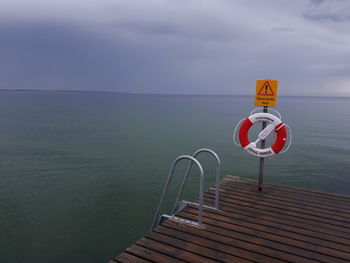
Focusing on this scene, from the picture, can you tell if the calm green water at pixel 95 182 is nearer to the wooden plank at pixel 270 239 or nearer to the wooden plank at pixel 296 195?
the wooden plank at pixel 296 195

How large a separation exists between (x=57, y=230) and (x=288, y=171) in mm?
6697

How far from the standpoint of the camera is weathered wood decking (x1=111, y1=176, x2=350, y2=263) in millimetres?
2359

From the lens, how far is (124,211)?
5.46 metres

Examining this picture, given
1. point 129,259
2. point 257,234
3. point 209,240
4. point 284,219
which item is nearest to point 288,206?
point 284,219

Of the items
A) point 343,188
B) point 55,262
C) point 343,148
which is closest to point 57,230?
point 55,262

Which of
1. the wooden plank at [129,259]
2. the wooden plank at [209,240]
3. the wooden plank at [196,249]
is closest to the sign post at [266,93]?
the wooden plank at [209,240]

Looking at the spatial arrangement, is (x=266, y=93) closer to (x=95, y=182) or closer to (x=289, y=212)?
(x=289, y=212)

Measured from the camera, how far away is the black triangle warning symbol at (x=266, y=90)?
3789 millimetres

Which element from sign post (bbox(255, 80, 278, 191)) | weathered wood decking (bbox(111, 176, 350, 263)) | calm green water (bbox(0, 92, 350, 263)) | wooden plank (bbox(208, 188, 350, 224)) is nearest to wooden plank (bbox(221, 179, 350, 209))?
weathered wood decking (bbox(111, 176, 350, 263))

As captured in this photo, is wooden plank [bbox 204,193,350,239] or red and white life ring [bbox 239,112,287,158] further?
red and white life ring [bbox 239,112,287,158]

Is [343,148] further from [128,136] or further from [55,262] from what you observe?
[55,262]

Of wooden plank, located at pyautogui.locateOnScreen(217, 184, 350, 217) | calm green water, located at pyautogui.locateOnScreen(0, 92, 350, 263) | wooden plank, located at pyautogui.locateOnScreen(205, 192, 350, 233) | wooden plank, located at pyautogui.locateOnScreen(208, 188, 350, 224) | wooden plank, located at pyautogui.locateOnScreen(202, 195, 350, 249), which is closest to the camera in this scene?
wooden plank, located at pyautogui.locateOnScreen(202, 195, 350, 249)

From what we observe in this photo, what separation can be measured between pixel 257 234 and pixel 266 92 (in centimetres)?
192

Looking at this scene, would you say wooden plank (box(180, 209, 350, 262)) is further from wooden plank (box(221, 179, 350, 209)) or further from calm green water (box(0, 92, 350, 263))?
calm green water (box(0, 92, 350, 263))
